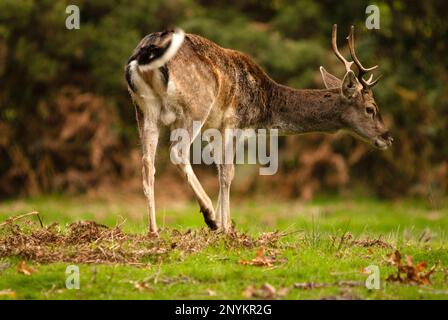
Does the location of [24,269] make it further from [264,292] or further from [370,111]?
[370,111]

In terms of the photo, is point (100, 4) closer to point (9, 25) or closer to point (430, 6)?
point (9, 25)

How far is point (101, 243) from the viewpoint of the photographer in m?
8.12

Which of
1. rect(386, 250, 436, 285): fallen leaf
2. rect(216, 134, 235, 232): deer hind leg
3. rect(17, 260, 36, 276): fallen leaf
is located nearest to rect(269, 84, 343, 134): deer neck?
rect(216, 134, 235, 232): deer hind leg

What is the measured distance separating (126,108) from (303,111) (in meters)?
9.20

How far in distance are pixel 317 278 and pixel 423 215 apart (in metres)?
9.71

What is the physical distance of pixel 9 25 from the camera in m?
18.2

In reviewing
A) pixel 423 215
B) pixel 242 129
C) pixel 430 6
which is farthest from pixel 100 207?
pixel 430 6

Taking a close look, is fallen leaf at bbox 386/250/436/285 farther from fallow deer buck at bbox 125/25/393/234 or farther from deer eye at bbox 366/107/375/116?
deer eye at bbox 366/107/375/116

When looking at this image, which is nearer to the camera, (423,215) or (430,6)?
(423,215)

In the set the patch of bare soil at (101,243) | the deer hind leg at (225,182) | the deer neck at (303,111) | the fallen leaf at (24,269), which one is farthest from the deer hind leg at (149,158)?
the deer neck at (303,111)

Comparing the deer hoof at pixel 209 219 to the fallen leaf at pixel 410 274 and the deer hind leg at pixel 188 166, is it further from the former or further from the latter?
the fallen leaf at pixel 410 274

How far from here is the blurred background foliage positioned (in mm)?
18219

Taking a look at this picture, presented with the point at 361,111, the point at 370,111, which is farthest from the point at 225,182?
the point at 370,111

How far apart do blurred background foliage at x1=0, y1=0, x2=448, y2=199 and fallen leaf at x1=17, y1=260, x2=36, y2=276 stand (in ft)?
34.6
